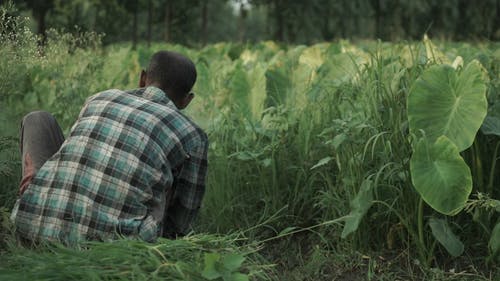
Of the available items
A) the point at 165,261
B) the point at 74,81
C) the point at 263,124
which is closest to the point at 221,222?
the point at 263,124

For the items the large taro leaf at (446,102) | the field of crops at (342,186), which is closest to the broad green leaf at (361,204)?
the field of crops at (342,186)

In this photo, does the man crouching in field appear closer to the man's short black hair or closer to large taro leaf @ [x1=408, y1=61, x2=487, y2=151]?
the man's short black hair

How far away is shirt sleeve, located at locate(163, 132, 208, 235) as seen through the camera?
9.98 ft

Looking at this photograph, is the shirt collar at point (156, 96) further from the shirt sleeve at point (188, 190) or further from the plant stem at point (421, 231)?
the plant stem at point (421, 231)


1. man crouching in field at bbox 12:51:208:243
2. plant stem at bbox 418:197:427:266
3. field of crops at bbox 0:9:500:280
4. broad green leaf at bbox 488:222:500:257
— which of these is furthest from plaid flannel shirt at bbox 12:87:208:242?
broad green leaf at bbox 488:222:500:257

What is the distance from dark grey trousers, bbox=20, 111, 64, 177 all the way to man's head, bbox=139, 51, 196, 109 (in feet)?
1.49

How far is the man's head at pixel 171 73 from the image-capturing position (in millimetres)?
3094

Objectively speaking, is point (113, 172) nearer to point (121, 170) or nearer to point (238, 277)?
point (121, 170)

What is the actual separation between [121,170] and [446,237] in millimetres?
1387

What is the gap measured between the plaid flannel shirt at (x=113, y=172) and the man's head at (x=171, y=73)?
89 mm

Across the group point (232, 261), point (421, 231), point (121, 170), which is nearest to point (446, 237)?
point (421, 231)

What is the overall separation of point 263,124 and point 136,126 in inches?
66.6

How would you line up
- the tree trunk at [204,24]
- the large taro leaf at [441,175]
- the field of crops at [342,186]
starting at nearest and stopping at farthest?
the field of crops at [342,186] → the large taro leaf at [441,175] → the tree trunk at [204,24]

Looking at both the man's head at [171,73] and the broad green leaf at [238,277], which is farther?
the man's head at [171,73]
